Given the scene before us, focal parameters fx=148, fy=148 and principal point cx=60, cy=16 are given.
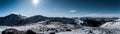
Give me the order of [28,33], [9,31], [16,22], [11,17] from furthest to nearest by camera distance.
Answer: [11,17] → [16,22] → [28,33] → [9,31]

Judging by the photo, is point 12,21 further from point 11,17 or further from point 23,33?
point 23,33

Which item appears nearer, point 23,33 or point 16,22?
point 23,33

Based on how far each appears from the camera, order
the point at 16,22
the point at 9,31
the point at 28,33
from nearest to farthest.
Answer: the point at 9,31
the point at 28,33
the point at 16,22

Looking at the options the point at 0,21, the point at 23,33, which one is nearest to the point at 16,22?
the point at 0,21

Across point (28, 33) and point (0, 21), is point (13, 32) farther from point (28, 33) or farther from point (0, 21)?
point (0, 21)

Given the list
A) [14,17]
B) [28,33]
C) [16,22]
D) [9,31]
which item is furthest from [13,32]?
[14,17]

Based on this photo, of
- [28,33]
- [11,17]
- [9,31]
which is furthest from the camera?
[11,17]

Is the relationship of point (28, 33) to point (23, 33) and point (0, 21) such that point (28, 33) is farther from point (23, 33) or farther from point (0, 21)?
point (0, 21)

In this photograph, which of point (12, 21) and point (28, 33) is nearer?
point (28, 33)
